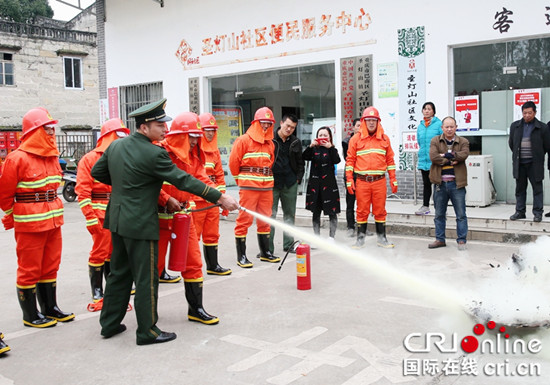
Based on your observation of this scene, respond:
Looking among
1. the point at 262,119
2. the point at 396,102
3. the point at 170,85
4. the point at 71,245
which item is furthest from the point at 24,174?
the point at 170,85

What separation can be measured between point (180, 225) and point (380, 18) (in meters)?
8.78

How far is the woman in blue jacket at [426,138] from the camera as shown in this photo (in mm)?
10352

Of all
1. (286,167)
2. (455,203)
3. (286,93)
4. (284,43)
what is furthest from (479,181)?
(284,43)

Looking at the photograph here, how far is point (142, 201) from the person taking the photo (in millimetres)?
4648

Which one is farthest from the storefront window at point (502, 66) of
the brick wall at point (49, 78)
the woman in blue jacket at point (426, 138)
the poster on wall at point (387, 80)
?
the brick wall at point (49, 78)

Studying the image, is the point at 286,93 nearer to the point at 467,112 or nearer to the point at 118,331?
the point at 467,112

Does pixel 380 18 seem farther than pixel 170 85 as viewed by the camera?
No

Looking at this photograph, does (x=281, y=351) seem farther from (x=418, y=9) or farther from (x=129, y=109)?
(x=129, y=109)

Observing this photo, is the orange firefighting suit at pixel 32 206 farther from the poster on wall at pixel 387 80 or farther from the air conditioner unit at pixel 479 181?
the poster on wall at pixel 387 80

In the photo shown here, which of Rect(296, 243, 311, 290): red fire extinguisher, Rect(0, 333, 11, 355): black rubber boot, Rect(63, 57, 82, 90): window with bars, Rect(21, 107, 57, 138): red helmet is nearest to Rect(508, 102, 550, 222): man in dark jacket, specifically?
Rect(296, 243, 311, 290): red fire extinguisher

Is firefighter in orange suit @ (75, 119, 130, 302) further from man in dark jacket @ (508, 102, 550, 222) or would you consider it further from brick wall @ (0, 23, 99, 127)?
brick wall @ (0, 23, 99, 127)

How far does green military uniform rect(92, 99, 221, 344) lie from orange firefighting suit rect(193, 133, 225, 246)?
81.7 inches

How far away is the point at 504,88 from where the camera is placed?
1106cm

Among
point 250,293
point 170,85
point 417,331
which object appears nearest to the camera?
point 417,331
